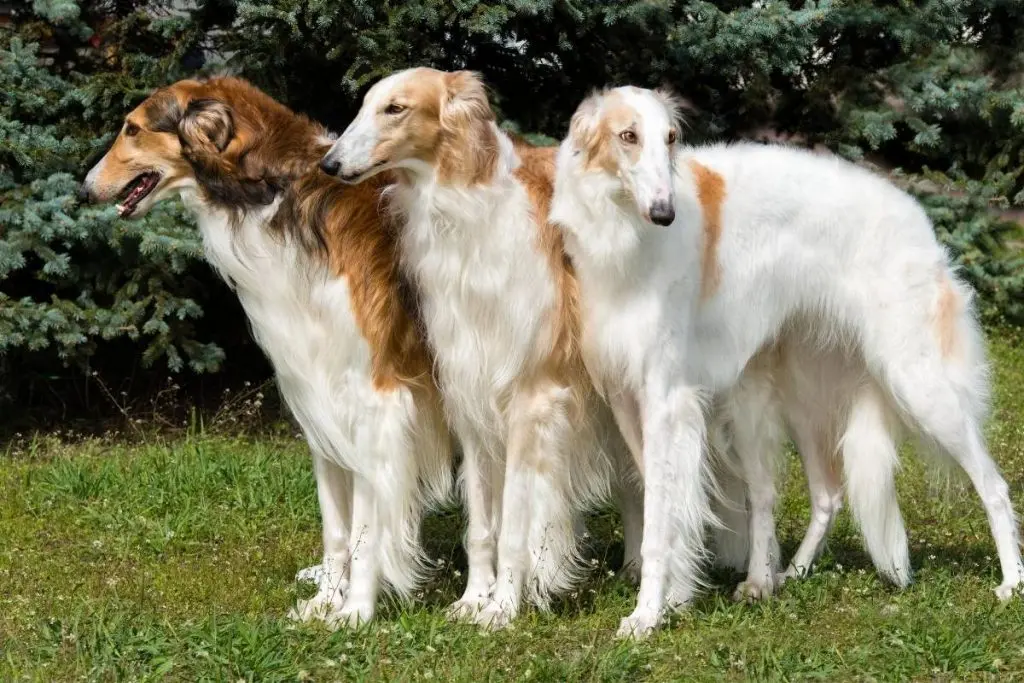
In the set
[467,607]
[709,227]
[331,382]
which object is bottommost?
[467,607]

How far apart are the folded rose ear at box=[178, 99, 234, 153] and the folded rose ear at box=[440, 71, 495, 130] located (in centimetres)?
74

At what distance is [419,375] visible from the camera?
4.95m

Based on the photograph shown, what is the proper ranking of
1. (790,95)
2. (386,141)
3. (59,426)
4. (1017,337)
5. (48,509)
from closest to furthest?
1. (386,141)
2. (48,509)
3. (59,426)
4. (790,95)
5. (1017,337)

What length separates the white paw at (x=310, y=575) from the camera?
17.3ft

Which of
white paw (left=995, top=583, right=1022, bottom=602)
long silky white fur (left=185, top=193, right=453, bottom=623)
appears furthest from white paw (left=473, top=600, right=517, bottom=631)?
white paw (left=995, top=583, right=1022, bottom=602)

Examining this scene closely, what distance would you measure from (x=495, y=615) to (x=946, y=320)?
1888 mm

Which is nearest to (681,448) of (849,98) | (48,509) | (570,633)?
(570,633)

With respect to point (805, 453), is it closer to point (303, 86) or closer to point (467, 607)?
point (467, 607)

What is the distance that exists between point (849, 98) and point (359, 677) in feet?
17.5

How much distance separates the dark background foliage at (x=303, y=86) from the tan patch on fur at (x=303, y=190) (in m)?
2.04

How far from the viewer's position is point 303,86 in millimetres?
7566

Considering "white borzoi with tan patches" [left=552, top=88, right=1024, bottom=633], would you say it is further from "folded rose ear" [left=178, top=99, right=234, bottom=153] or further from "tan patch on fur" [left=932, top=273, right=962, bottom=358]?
"folded rose ear" [left=178, top=99, right=234, bottom=153]

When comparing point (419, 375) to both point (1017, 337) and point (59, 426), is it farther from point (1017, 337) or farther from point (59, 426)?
point (1017, 337)

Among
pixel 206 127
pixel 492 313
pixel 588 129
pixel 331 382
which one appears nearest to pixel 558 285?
pixel 492 313
